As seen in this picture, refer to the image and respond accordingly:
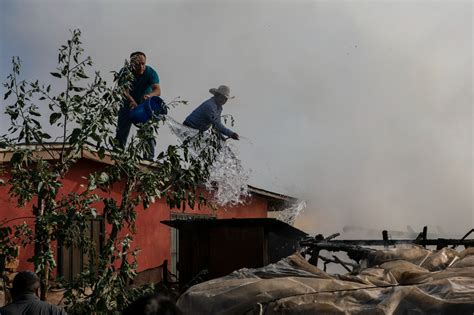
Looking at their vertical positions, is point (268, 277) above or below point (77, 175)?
below

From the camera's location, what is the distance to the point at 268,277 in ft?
16.3

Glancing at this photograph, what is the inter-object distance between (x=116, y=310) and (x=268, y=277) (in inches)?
90.2

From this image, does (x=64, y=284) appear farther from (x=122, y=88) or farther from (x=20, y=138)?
(x=122, y=88)

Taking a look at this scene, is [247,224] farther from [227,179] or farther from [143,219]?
[227,179]

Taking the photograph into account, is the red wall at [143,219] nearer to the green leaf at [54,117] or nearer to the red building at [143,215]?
the red building at [143,215]

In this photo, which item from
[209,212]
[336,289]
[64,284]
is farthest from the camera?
[209,212]

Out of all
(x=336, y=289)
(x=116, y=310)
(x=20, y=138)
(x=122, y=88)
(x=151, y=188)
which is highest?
(x=122, y=88)

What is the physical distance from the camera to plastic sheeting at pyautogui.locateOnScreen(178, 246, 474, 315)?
405 cm

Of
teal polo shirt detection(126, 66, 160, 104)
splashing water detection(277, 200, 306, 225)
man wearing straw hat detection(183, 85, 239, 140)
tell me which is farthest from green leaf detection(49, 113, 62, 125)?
splashing water detection(277, 200, 306, 225)

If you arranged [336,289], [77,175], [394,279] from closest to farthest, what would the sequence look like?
[336,289], [394,279], [77,175]

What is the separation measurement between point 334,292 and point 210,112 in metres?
11.4

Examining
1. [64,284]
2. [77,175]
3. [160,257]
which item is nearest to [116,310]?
[64,284]

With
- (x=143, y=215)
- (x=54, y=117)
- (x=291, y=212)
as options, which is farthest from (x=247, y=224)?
(x=291, y=212)

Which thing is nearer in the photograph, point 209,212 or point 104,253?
point 104,253
